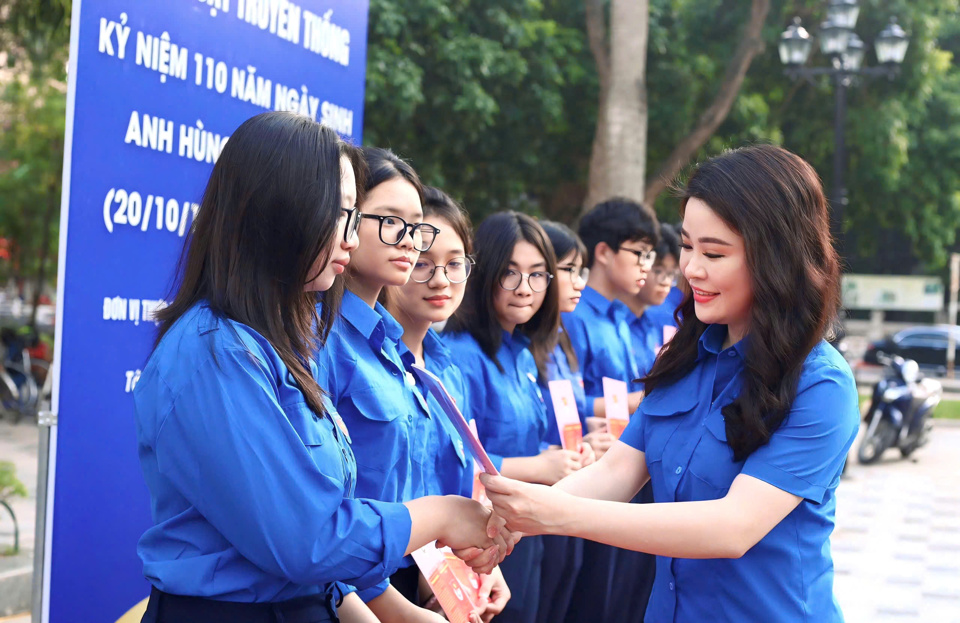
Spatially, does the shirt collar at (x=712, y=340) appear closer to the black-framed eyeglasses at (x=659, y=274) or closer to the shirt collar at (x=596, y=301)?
the shirt collar at (x=596, y=301)

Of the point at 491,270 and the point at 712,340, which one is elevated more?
the point at 491,270

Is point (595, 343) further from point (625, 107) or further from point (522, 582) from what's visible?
point (625, 107)

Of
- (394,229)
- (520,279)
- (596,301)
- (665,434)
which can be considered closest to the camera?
(665,434)

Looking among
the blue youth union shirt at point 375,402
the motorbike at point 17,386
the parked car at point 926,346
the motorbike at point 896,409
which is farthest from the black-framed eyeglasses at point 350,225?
the parked car at point 926,346

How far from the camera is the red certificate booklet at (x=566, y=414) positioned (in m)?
3.38

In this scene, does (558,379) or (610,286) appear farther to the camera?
(610,286)

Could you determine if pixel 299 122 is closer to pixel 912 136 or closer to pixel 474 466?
pixel 474 466

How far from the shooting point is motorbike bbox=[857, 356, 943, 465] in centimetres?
1124

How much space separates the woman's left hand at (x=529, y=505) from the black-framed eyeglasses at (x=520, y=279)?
64.7 inches

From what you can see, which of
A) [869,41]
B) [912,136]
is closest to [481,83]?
[869,41]

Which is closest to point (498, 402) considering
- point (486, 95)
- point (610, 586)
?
point (610, 586)

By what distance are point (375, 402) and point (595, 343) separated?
2.42m

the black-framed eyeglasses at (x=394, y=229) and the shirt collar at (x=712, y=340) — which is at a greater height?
the black-framed eyeglasses at (x=394, y=229)

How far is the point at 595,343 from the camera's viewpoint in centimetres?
464
